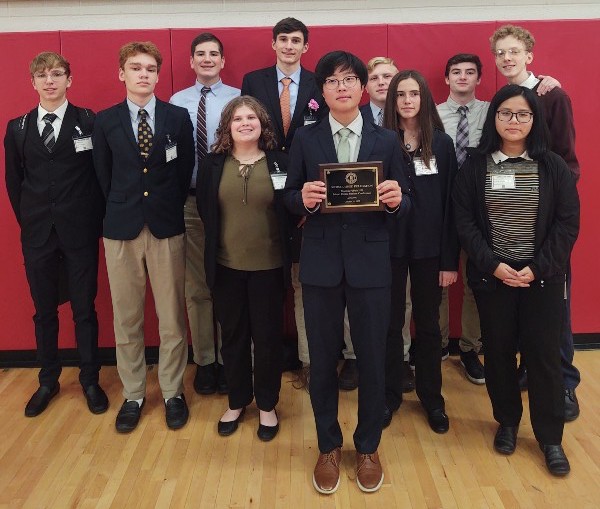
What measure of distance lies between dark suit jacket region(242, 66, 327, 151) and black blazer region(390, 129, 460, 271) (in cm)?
83

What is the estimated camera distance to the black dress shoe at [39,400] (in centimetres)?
337

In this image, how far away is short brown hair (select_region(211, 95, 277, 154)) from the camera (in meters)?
2.81

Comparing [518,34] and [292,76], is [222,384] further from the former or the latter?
[518,34]

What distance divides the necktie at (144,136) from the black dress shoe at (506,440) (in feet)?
7.84

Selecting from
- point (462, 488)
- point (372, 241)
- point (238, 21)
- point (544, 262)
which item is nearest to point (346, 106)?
point (372, 241)

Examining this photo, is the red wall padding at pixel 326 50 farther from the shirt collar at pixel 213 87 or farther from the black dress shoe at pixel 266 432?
the black dress shoe at pixel 266 432

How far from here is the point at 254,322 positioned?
2.92 metres

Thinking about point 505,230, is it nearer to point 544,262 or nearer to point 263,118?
point 544,262

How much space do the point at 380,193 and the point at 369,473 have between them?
131 centimetres

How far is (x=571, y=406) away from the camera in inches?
125

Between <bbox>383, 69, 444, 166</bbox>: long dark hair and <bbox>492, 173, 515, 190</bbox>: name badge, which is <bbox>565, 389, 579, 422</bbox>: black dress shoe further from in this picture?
<bbox>383, 69, 444, 166</bbox>: long dark hair

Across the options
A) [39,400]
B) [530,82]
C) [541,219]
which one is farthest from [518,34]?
[39,400]

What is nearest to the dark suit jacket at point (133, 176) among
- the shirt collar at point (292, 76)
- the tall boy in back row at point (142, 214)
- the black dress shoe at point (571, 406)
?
the tall boy in back row at point (142, 214)

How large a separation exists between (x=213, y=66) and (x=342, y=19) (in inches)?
45.8
